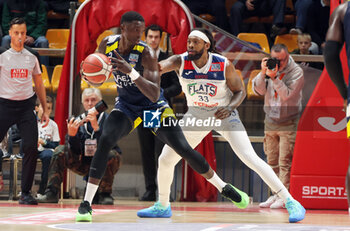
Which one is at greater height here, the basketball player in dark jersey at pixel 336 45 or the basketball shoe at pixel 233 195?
the basketball player in dark jersey at pixel 336 45

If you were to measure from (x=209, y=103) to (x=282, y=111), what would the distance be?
159cm

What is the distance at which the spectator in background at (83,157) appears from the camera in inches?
287

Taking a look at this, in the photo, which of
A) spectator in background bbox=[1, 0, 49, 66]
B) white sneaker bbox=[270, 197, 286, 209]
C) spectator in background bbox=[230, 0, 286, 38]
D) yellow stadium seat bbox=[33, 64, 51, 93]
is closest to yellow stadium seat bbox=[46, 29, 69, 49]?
spectator in background bbox=[1, 0, 49, 66]

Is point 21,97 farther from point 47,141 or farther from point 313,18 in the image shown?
point 313,18

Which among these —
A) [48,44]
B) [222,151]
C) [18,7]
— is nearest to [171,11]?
[222,151]

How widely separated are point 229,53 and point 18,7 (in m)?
4.23

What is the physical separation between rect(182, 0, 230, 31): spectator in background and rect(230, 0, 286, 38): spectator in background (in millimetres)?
137

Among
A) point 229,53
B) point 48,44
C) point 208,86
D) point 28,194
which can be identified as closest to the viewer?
point 208,86

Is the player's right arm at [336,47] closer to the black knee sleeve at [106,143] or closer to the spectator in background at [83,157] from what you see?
the black knee sleeve at [106,143]

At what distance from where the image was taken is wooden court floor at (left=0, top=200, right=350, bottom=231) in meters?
4.75

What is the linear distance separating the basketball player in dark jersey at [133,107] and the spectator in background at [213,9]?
17.4 ft

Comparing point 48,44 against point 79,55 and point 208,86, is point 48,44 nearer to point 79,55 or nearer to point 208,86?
point 79,55

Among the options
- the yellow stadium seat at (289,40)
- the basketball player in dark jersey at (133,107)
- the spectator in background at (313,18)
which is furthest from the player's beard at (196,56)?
the yellow stadium seat at (289,40)

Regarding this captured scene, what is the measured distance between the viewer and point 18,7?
34.7 feet
